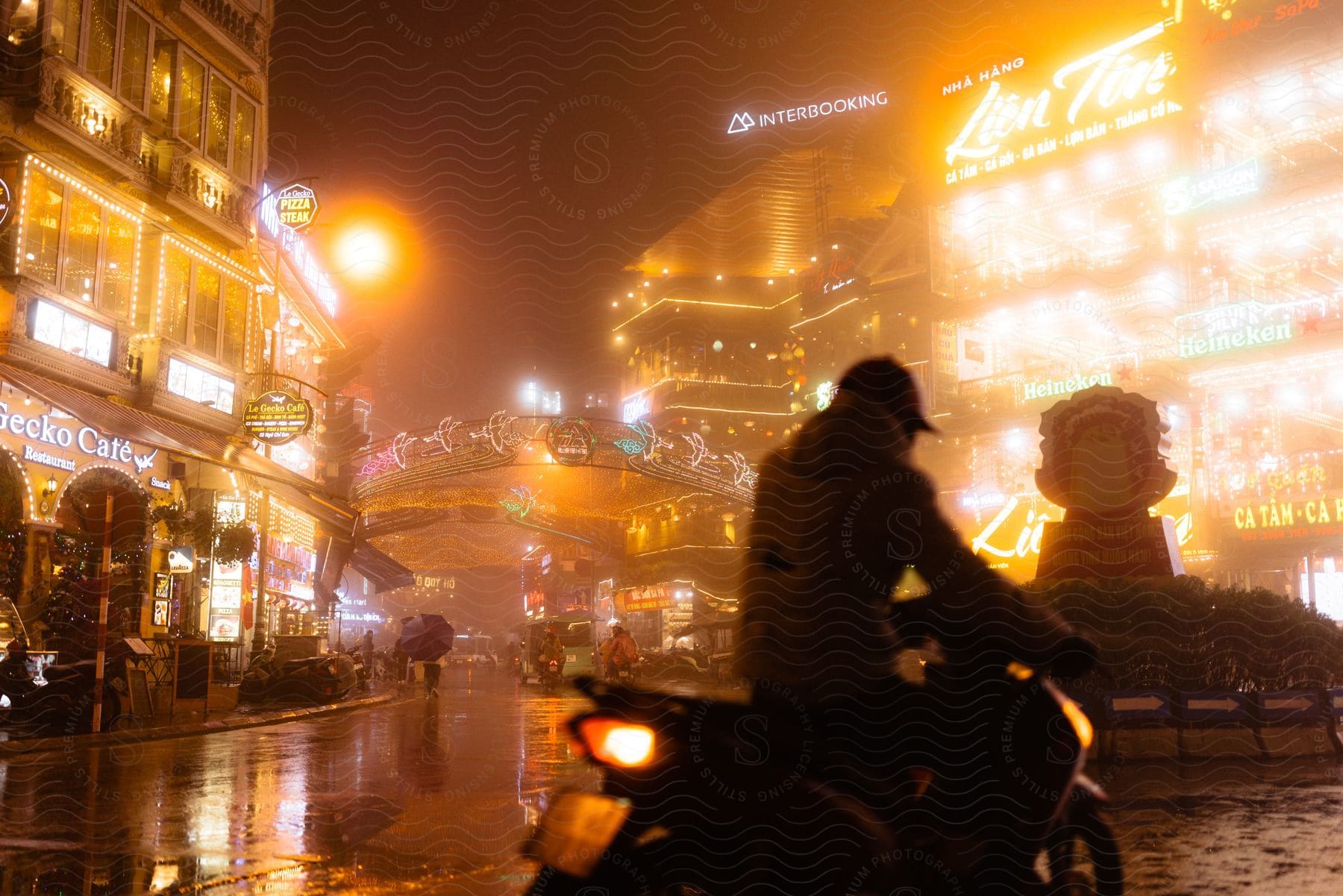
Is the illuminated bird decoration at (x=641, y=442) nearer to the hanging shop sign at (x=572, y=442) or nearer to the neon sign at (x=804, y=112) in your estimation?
the hanging shop sign at (x=572, y=442)

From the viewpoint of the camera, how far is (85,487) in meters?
19.0

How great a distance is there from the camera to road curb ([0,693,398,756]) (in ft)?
39.7

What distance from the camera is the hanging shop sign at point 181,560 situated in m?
21.1

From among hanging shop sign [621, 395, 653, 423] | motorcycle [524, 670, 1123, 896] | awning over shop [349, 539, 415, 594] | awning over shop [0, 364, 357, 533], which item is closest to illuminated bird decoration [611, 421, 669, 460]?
awning over shop [349, 539, 415, 594]

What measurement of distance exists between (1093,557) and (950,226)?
3173cm

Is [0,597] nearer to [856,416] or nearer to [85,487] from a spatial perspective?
[85,487]

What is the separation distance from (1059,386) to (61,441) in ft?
104

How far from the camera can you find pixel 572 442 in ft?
127

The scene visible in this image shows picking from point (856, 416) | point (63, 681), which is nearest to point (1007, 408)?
point (63, 681)

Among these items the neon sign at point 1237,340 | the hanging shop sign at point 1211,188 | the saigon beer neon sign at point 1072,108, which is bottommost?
the neon sign at point 1237,340

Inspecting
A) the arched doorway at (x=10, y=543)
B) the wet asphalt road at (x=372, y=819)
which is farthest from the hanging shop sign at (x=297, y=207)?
the wet asphalt road at (x=372, y=819)

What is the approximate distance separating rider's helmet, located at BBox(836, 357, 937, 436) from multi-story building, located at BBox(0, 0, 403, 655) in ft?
43.9

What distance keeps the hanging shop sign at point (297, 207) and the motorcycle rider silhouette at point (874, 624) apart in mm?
26017

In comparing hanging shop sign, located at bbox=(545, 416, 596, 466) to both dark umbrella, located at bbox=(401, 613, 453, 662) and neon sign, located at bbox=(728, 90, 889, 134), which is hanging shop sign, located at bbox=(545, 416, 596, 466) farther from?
neon sign, located at bbox=(728, 90, 889, 134)
